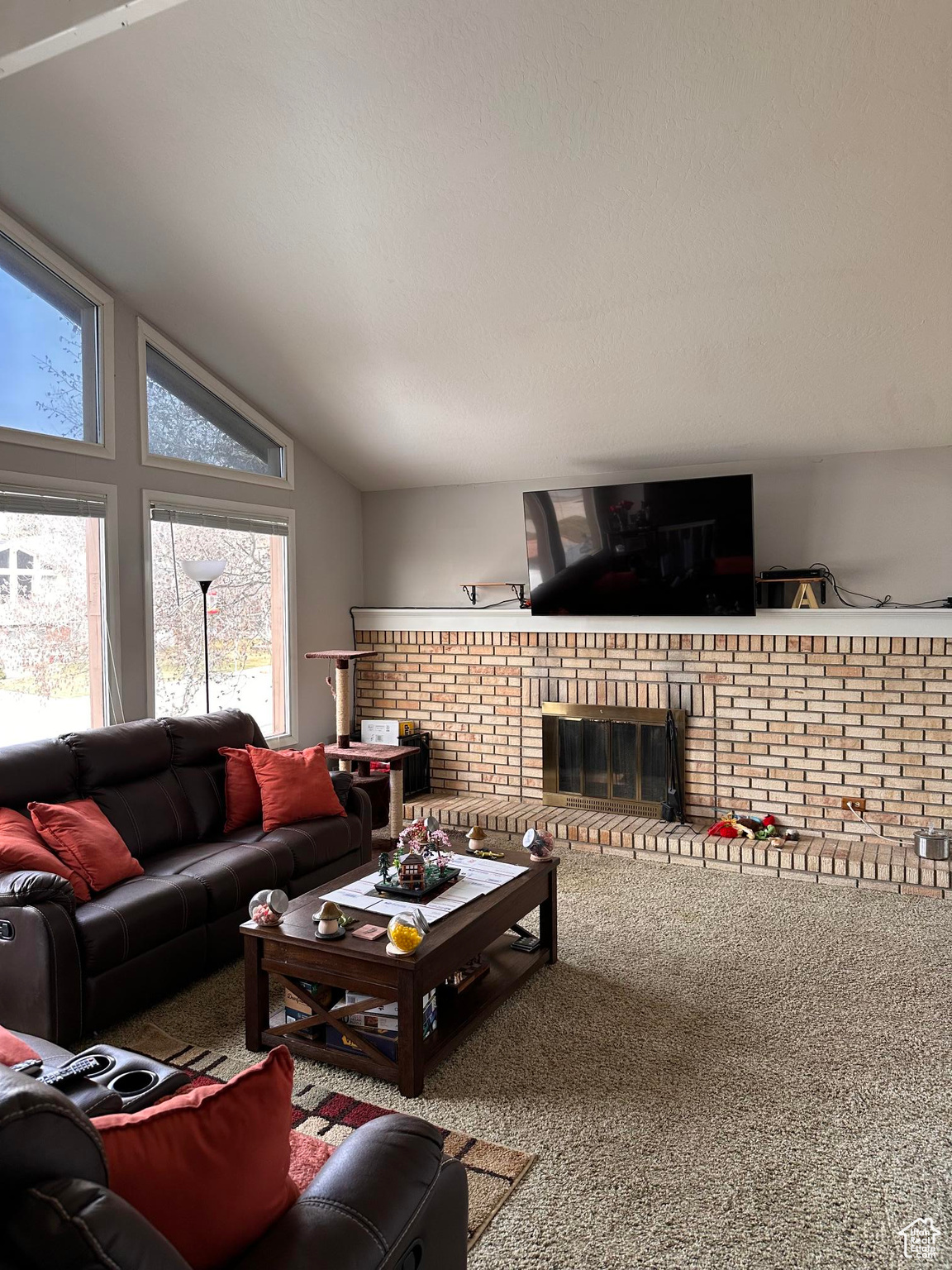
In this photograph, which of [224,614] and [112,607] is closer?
[112,607]

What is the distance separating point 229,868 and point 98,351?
269 centimetres

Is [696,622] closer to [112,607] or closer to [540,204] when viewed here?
[540,204]

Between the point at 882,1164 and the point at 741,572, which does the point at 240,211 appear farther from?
the point at 882,1164

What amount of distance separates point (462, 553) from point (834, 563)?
7.94 ft

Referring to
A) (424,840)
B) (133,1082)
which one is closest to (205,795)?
(424,840)

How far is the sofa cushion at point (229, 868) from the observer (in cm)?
344

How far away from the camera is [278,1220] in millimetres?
1275

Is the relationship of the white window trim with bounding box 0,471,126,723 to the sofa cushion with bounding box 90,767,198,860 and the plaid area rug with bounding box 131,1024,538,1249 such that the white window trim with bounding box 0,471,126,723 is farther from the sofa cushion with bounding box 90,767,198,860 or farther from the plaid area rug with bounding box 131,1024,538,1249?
the plaid area rug with bounding box 131,1024,538,1249

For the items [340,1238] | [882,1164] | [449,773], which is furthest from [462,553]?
[340,1238]

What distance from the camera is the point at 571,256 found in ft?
12.5

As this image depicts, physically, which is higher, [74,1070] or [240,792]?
[240,792]

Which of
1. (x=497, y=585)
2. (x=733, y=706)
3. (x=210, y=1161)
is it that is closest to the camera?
(x=210, y=1161)

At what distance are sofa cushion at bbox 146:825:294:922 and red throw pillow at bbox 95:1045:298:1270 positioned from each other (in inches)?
89.1

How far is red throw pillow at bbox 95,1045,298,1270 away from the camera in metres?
1.13
